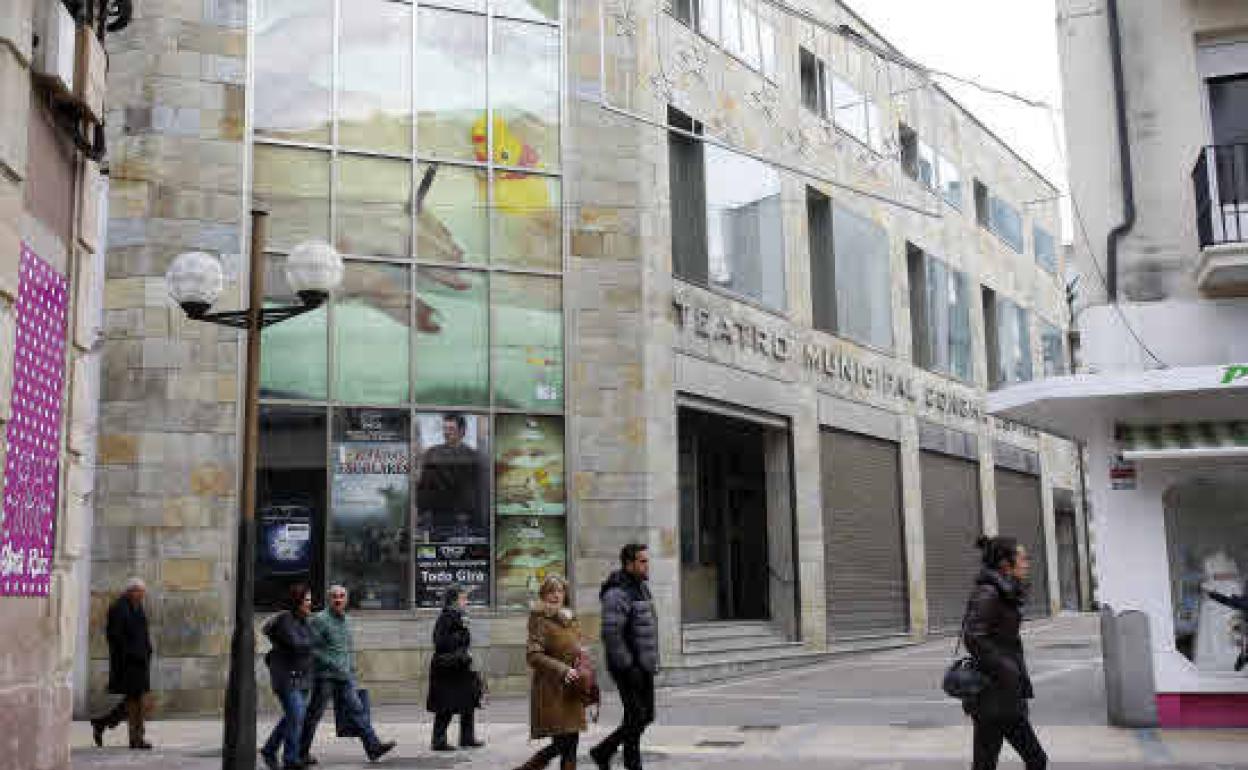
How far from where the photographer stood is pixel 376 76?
685 inches

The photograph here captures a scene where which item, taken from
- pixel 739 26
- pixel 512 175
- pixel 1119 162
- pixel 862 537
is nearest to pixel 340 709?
pixel 512 175

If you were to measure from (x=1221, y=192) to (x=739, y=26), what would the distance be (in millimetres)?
11785

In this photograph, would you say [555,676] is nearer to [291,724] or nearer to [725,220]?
[291,724]

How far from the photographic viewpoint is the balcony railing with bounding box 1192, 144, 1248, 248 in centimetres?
1204

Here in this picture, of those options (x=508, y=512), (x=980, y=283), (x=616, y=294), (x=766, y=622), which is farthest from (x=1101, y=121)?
(x=980, y=283)

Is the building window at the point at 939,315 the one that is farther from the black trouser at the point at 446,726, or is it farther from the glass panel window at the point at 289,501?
the black trouser at the point at 446,726

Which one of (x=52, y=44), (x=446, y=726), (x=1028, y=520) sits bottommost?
(x=446, y=726)

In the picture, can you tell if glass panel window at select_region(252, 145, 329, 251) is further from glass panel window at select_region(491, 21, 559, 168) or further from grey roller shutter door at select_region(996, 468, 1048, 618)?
grey roller shutter door at select_region(996, 468, 1048, 618)

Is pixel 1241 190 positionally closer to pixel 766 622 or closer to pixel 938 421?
pixel 766 622

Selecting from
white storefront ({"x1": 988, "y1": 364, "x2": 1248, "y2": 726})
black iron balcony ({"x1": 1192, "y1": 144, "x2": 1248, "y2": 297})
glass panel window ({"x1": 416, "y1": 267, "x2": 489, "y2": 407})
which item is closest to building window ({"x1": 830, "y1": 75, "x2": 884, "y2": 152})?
glass panel window ({"x1": 416, "y1": 267, "x2": 489, "y2": 407})

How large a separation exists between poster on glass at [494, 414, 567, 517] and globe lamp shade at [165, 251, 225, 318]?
7.41 m

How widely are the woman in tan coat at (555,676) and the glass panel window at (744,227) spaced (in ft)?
39.9

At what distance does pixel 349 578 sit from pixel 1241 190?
36.8 ft

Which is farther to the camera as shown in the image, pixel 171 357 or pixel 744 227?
pixel 744 227
